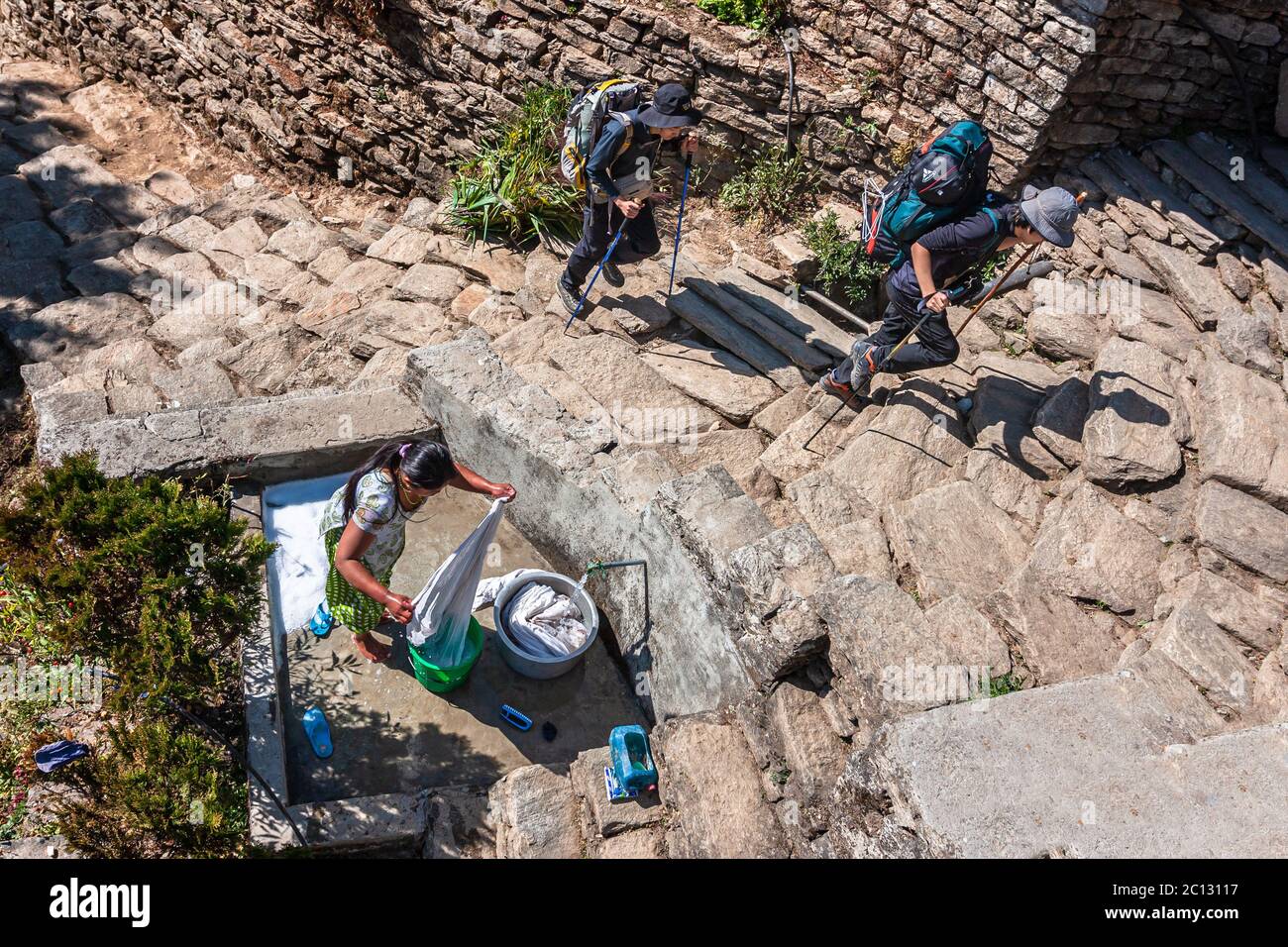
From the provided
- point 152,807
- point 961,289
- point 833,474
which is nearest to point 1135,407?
point 961,289

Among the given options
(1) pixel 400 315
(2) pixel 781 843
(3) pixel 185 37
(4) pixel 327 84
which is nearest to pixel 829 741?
(2) pixel 781 843

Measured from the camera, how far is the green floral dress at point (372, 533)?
13.2ft

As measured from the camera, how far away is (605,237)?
19.5ft

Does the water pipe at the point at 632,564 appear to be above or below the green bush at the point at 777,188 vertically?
below

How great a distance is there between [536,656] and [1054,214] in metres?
3.48

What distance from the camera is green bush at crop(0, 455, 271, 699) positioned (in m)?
3.40

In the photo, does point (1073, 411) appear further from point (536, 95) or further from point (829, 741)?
point (536, 95)

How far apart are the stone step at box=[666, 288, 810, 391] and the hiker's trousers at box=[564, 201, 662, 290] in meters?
0.47

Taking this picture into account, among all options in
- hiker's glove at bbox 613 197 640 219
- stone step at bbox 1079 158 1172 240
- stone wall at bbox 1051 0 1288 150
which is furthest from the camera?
stone step at bbox 1079 158 1172 240

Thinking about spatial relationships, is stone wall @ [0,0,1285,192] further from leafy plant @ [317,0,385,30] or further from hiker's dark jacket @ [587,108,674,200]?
hiker's dark jacket @ [587,108,674,200]

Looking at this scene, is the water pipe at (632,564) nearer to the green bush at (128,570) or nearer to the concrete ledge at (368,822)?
the concrete ledge at (368,822)

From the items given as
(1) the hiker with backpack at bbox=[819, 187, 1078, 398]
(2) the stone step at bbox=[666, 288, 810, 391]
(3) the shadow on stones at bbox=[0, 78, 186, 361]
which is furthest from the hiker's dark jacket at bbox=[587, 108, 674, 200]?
(3) the shadow on stones at bbox=[0, 78, 186, 361]

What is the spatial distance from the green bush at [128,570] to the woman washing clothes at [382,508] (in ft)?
1.47

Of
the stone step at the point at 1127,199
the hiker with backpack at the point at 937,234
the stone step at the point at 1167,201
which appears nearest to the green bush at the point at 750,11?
the hiker with backpack at the point at 937,234
